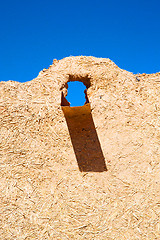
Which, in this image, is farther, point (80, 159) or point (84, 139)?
point (84, 139)

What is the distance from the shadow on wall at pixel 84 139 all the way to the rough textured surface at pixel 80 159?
0.03 meters

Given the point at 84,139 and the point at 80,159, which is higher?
the point at 84,139

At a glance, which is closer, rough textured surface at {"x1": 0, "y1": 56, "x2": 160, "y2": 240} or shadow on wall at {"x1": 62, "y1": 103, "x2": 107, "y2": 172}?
rough textured surface at {"x1": 0, "y1": 56, "x2": 160, "y2": 240}

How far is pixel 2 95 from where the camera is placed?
4379 millimetres

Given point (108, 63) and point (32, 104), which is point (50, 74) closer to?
point (32, 104)

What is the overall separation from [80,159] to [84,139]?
0.47m

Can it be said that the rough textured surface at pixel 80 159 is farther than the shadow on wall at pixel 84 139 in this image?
No

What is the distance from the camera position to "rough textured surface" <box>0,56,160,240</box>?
3.62m

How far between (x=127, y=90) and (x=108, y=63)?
826mm

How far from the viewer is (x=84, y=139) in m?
4.42

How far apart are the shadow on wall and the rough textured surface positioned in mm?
33

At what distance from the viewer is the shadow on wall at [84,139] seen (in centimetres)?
411

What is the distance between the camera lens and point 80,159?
4.14 meters

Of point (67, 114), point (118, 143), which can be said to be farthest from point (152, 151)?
point (67, 114)
